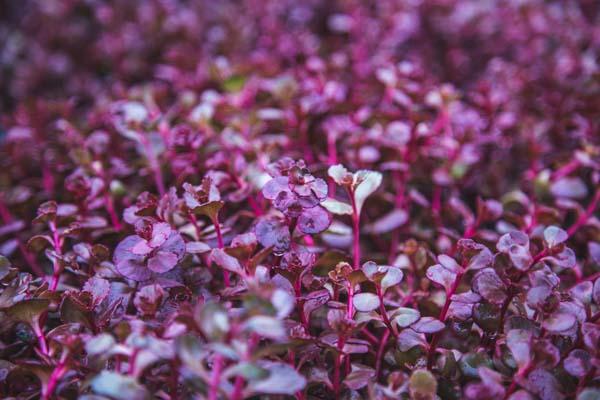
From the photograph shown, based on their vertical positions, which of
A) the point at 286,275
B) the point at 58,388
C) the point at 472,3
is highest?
the point at 472,3

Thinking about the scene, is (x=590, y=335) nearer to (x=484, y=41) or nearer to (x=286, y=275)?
(x=286, y=275)

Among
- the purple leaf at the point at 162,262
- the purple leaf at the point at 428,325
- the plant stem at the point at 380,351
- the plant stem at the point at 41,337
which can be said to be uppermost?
the purple leaf at the point at 162,262

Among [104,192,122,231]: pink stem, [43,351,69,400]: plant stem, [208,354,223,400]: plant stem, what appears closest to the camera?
[208,354,223,400]: plant stem

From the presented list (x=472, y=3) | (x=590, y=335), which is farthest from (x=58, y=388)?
(x=472, y=3)

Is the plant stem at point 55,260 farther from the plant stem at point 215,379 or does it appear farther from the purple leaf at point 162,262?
the plant stem at point 215,379

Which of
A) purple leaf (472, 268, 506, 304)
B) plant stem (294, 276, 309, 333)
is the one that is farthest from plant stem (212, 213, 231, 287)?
purple leaf (472, 268, 506, 304)

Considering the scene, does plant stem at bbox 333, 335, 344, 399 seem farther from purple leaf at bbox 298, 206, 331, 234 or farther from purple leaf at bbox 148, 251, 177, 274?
purple leaf at bbox 148, 251, 177, 274

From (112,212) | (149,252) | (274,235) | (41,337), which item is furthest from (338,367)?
(112,212)

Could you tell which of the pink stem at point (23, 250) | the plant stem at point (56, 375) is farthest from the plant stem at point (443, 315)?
the pink stem at point (23, 250)
